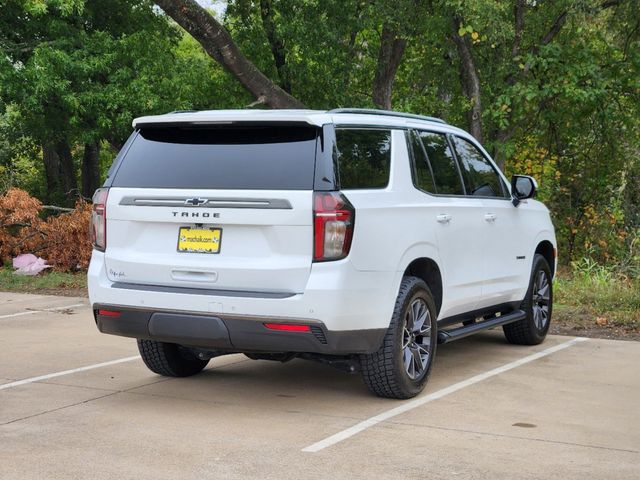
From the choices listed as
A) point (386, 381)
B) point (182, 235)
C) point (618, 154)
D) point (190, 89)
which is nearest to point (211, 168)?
point (182, 235)

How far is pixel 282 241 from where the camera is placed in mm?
6266

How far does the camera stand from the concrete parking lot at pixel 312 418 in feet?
17.6

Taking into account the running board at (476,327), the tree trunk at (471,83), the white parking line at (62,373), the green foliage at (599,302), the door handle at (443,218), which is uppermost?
the tree trunk at (471,83)

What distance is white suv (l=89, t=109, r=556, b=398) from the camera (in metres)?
6.24

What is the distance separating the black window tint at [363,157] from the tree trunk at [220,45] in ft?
39.2

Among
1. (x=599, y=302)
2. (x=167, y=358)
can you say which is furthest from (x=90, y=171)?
(x=167, y=358)

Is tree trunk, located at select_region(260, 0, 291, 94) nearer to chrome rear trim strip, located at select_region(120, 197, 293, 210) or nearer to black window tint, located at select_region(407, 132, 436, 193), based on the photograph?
black window tint, located at select_region(407, 132, 436, 193)

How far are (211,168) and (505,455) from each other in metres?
2.64

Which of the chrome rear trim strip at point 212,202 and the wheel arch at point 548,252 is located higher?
the chrome rear trim strip at point 212,202

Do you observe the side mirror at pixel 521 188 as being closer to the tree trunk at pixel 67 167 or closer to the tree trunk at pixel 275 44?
the tree trunk at pixel 275 44

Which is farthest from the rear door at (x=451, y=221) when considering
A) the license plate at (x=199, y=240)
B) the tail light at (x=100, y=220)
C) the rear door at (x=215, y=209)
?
the tail light at (x=100, y=220)

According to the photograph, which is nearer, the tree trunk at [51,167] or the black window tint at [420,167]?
the black window tint at [420,167]

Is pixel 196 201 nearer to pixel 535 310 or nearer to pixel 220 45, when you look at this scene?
pixel 535 310

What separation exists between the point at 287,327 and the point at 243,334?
289 millimetres
